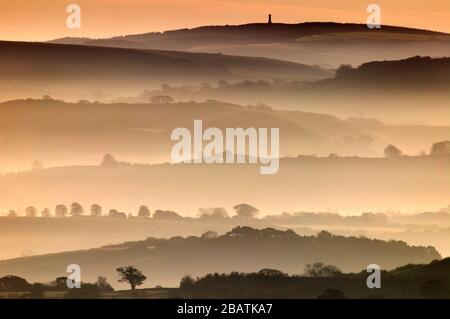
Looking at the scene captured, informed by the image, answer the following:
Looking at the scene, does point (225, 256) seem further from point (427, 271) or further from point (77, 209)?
point (427, 271)

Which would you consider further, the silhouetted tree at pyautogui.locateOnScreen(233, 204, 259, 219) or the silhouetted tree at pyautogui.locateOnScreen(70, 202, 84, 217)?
the silhouetted tree at pyautogui.locateOnScreen(233, 204, 259, 219)

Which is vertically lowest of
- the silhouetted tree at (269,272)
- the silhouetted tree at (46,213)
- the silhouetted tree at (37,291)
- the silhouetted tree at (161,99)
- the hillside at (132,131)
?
the silhouetted tree at (37,291)

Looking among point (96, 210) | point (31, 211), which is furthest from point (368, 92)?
point (31, 211)

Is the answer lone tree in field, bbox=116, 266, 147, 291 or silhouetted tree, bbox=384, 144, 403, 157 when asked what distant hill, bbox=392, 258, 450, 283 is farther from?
lone tree in field, bbox=116, 266, 147, 291

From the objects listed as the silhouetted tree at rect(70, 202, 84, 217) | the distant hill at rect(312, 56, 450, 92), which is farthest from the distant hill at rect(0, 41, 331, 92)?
the silhouetted tree at rect(70, 202, 84, 217)

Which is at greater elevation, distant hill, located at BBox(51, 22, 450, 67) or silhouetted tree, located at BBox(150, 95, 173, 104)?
distant hill, located at BBox(51, 22, 450, 67)

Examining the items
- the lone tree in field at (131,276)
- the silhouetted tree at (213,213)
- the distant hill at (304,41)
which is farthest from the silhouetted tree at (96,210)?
the distant hill at (304,41)

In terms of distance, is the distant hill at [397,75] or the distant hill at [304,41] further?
the distant hill at [397,75]

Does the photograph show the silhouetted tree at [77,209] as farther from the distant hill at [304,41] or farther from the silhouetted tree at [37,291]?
the distant hill at [304,41]
